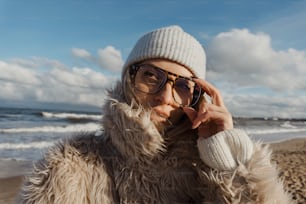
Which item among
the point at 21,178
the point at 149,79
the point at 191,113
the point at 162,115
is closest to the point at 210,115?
the point at 191,113

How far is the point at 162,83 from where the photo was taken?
1.61 metres

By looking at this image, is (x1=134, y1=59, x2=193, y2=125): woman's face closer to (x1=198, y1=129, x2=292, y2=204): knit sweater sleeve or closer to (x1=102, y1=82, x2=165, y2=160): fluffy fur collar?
(x1=102, y1=82, x2=165, y2=160): fluffy fur collar

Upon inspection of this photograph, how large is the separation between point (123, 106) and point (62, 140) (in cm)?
33

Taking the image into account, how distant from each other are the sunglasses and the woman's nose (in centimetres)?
1

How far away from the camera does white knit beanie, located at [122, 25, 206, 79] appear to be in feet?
5.47

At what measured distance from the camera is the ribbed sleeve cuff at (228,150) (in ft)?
4.93

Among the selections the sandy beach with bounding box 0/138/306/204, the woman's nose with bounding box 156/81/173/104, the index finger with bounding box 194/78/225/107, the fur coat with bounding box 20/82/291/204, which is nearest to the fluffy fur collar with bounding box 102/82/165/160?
the fur coat with bounding box 20/82/291/204

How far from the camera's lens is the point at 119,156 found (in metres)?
1.58

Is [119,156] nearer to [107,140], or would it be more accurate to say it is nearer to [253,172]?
[107,140]

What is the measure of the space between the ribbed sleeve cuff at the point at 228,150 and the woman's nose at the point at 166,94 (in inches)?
10.9

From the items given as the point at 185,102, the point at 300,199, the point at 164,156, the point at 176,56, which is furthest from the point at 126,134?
the point at 300,199

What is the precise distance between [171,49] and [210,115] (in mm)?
383

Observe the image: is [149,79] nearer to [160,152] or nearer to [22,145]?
[160,152]

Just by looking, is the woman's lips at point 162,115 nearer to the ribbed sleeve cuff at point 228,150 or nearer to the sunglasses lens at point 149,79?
the sunglasses lens at point 149,79
